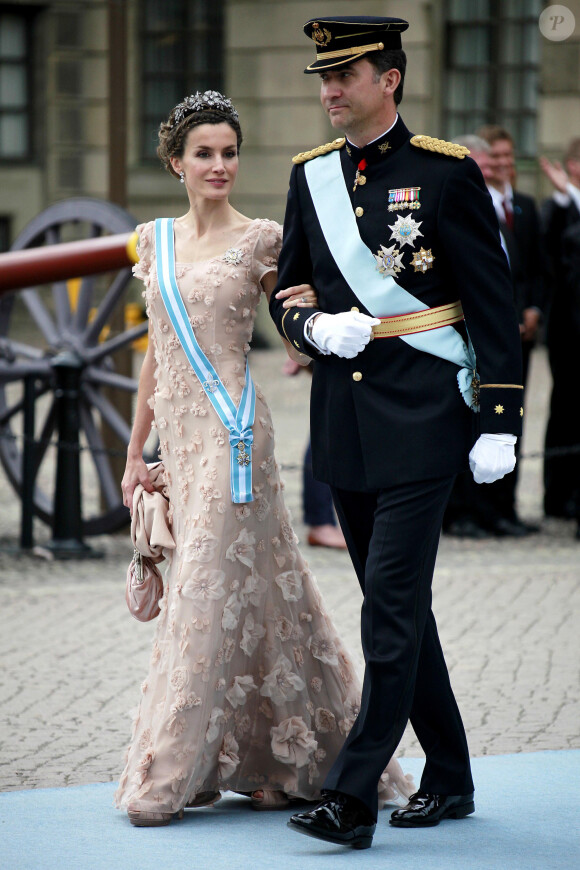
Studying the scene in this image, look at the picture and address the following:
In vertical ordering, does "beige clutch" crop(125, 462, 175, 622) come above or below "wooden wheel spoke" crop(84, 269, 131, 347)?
below

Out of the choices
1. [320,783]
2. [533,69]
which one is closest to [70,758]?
[320,783]

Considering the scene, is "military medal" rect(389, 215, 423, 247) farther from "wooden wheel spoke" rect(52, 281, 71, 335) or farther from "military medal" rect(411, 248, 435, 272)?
"wooden wheel spoke" rect(52, 281, 71, 335)

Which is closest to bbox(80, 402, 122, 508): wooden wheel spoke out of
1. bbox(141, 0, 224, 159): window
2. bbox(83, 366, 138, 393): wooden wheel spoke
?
bbox(83, 366, 138, 393): wooden wheel spoke

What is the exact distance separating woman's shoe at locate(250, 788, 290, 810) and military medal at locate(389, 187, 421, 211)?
1.46 meters

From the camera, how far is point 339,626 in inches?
238

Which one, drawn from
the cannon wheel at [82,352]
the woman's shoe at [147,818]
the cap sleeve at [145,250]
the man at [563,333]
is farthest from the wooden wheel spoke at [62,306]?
the woman's shoe at [147,818]

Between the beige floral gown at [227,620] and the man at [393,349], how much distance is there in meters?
0.30

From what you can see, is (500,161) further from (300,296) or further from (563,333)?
(300,296)

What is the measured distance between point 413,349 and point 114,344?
14.4ft

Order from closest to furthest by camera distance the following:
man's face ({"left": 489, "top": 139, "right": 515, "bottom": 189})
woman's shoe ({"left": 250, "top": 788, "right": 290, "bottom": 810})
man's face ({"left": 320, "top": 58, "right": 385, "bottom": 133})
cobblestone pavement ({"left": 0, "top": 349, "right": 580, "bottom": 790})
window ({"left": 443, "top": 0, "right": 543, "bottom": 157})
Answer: man's face ({"left": 320, "top": 58, "right": 385, "bottom": 133})
woman's shoe ({"left": 250, "top": 788, "right": 290, "bottom": 810})
cobblestone pavement ({"left": 0, "top": 349, "right": 580, "bottom": 790})
man's face ({"left": 489, "top": 139, "right": 515, "bottom": 189})
window ({"left": 443, "top": 0, "right": 543, "bottom": 157})

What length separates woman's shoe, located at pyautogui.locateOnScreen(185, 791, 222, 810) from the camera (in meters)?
3.68

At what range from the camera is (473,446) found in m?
3.40

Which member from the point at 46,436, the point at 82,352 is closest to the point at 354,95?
the point at 82,352

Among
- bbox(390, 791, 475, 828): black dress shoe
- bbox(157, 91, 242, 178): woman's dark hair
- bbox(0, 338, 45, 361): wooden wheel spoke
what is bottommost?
bbox(390, 791, 475, 828): black dress shoe
